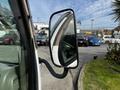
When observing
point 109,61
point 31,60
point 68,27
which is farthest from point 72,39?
point 109,61

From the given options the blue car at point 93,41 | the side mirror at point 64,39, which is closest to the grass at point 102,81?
the side mirror at point 64,39

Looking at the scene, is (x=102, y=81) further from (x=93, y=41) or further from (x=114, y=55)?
(x=93, y=41)

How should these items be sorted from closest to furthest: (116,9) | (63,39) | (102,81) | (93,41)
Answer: (63,39), (102,81), (116,9), (93,41)

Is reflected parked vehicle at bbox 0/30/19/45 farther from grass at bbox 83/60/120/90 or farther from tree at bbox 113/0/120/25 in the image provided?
tree at bbox 113/0/120/25

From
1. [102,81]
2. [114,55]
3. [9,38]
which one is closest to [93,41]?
[114,55]

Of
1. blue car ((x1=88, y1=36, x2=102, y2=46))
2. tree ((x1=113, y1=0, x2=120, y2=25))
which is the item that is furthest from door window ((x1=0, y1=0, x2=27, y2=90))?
blue car ((x1=88, y1=36, x2=102, y2=46))

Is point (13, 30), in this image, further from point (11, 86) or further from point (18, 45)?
point (11, 86)

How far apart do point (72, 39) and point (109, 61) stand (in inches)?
644

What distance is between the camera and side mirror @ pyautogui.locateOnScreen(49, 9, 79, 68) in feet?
8.04

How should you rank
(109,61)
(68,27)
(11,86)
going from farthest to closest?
(109,61) < (68,27) < (11,86)

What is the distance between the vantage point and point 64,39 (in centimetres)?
247

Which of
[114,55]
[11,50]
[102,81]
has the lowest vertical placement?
[102,81]

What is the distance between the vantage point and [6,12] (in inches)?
98.3

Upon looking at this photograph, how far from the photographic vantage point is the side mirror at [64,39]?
2449 mm
